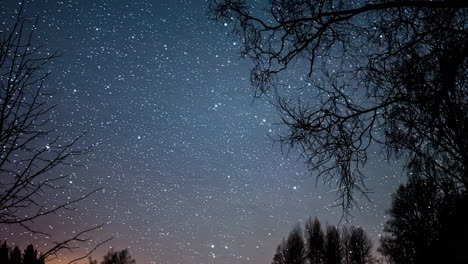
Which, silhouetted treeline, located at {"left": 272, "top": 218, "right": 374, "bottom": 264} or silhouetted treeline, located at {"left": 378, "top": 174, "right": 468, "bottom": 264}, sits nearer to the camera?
silhouetted treeline, located at {"left": 378, "top": 174, "right": 468, "bottom": 264}

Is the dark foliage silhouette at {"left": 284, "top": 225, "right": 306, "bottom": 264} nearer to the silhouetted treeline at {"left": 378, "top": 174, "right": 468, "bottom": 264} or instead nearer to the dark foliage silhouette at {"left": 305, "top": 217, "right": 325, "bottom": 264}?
the dark foliage silhouette at {"left": 305, "top": 217, "right": 325, "bottom": 264}

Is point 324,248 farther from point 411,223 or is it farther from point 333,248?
point 411,223

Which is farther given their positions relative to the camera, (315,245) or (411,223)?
(315,245)

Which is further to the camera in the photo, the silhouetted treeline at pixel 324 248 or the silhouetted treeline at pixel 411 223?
the silhouetted treeline at pixel 324 248

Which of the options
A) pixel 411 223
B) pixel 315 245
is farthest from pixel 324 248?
pixel 411 223

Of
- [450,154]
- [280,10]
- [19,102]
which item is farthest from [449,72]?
[19,102]

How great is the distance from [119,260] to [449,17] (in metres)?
62.9

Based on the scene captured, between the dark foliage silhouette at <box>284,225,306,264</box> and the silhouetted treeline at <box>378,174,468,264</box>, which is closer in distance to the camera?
the silhouetted treeline at <box>378,174,468,264</box>

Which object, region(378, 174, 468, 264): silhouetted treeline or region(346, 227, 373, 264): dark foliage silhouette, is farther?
region(346, 227, 373, 264): dark foliage silhouette

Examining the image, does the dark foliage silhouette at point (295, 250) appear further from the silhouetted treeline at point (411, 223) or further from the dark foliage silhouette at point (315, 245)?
the silhouetted treeline at point (411, 223)

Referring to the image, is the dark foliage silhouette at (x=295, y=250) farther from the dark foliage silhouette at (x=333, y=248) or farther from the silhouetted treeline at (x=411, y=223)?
the silhouetted treeline at (x=411, y=223)

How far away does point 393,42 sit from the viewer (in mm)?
4371

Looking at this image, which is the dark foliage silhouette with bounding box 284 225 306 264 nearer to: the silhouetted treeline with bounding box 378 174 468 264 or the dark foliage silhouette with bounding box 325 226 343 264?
the dark foliage silhouette with bounding box 325 226 343 264

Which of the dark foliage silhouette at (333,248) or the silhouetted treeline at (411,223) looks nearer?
the silhouetted treeline at (411,223)
